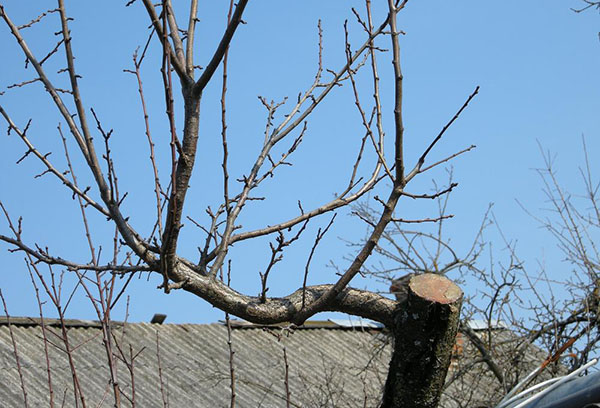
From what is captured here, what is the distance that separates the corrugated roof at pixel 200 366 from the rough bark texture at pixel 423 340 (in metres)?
4.31

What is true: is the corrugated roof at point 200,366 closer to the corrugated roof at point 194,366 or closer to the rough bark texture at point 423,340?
the corrugated roof at point 194,366

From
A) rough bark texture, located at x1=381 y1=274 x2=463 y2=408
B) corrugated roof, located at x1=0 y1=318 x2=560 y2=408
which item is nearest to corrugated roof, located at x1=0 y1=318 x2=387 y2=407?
corrugated roof, located at x1=0 y1=318 x2=560 y2=408

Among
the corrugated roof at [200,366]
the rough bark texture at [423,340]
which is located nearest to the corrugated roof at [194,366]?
the corrugated roof at [200,366]

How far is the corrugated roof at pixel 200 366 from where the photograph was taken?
8445 mm

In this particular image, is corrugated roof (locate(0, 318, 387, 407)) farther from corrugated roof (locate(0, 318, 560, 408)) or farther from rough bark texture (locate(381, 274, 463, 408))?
rough bark texture (locate(381, 274, 463, 408))

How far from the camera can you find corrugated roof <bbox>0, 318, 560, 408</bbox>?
8445mm

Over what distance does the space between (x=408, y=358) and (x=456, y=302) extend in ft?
0.93

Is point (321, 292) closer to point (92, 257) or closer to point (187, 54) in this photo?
point (187, 54)

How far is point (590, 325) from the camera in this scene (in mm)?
8664

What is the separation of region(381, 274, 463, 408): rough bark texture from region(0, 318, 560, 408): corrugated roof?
431cm

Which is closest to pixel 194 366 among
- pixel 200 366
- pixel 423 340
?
pixel 200 366

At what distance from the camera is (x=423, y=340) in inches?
121

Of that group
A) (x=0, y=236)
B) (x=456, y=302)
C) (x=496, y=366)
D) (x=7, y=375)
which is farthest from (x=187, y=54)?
(x=496, y=366)

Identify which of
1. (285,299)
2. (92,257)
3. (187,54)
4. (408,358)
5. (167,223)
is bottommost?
(408,358)
